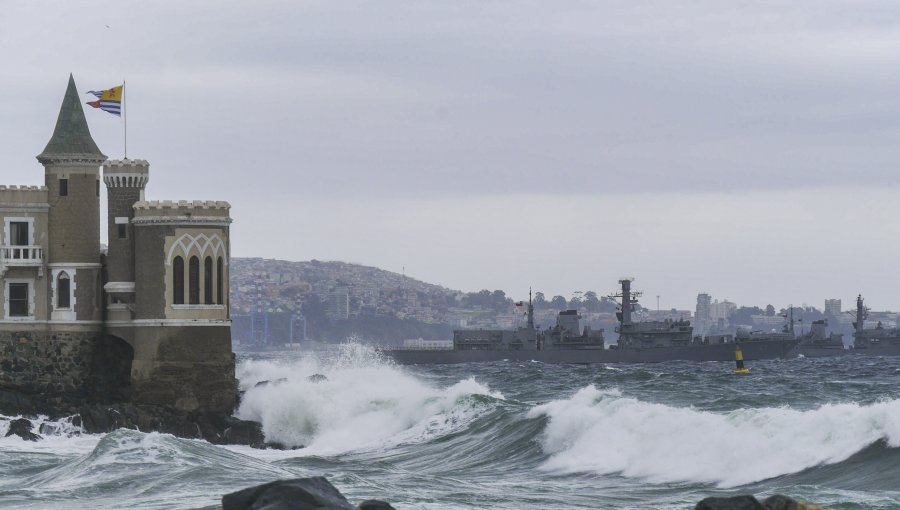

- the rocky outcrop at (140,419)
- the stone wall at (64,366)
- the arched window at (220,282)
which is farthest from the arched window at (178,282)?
the rocky outcrop at (140,419)

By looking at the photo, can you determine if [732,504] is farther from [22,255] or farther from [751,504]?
[22,255]

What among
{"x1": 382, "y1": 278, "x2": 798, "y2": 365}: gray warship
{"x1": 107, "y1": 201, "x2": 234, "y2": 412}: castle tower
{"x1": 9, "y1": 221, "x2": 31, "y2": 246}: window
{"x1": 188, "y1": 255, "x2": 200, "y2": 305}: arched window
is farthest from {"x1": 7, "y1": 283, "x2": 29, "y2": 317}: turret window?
{"x1": 382, "y1": 278, "x2": 798, "y2": 365}: gray warship

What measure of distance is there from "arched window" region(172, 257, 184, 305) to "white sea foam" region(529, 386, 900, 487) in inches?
401

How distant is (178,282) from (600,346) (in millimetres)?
84432

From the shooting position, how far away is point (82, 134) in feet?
135

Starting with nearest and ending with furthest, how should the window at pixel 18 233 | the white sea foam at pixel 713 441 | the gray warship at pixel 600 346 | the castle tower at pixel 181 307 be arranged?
1. the white sea foam at pixel 713 441
2. the castle tower at pixel 181 307
3. the window at pixel 18 233
4. the gray warship at pixel 600 346

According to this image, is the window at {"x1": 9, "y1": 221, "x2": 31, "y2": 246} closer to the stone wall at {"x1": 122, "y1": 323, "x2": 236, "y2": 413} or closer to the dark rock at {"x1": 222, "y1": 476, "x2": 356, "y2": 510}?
the stone wall at {"x1": 122, "y1": 323, "x2": 236, "y2": 413}

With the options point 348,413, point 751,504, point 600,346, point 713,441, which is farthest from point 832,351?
point 751,504

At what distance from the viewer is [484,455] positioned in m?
35.7

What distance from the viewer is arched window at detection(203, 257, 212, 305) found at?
129 feet

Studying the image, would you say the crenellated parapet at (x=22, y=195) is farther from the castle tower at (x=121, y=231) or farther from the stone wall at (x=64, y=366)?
the stone wall at (x=64, y=366)

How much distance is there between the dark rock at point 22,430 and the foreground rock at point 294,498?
19947 mm

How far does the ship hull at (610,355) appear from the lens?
11856cm

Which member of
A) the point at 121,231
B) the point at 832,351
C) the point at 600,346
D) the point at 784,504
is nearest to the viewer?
the point at 784,504
